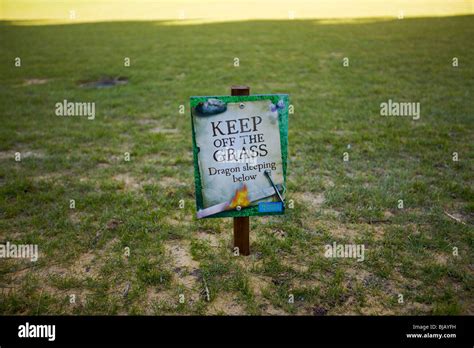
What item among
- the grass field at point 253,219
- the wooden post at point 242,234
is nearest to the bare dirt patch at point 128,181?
the grass field at point 253,219

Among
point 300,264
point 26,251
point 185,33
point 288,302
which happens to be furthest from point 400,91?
point 185,33

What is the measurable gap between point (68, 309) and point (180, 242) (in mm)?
1341

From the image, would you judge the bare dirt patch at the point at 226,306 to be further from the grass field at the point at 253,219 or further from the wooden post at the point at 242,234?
the wooden post at the point at 242,234

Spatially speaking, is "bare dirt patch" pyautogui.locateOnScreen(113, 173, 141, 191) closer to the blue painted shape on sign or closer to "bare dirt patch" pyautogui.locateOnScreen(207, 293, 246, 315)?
the blue painted shape on sign

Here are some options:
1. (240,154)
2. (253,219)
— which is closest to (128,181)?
(253,219)

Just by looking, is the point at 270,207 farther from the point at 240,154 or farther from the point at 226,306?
the point at 226,306

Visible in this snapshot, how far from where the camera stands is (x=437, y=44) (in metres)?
14.2

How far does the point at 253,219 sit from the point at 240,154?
1329mm

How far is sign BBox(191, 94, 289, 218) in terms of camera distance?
3719 millimetres

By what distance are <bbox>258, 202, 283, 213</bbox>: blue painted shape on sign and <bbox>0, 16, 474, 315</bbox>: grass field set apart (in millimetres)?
567

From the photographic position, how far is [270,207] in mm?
3898

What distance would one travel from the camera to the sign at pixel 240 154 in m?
3.72

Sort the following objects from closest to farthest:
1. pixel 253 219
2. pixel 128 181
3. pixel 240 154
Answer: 1. pixel 240 154
2. pixel 253 219
3. pixel 128 181

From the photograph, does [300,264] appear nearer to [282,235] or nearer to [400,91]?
[282,235]
